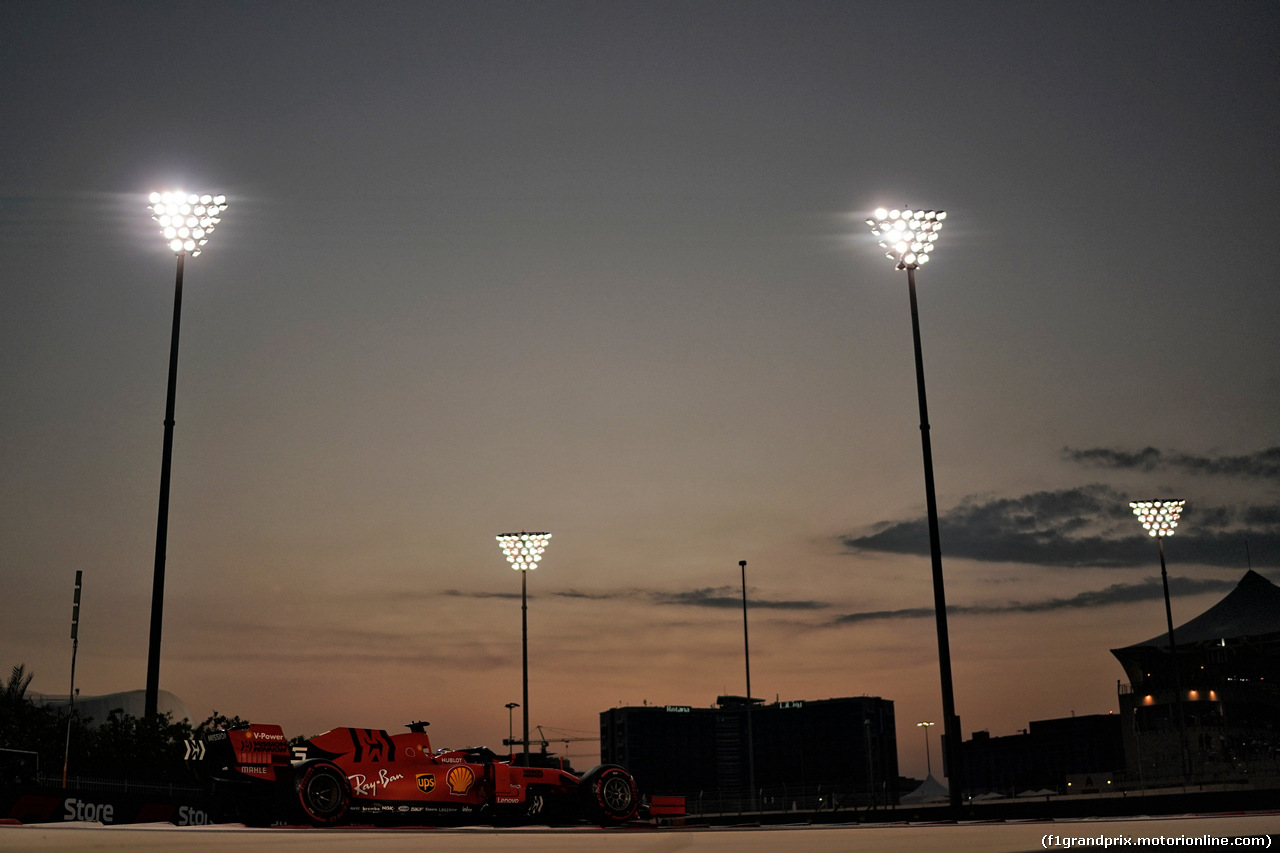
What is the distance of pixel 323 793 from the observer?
16.4 m

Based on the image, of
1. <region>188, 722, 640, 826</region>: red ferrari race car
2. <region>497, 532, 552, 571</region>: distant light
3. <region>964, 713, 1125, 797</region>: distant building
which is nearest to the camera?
<region>188, 722, 640, 826</region>: red ferrari race car

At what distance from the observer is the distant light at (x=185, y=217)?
102 ft

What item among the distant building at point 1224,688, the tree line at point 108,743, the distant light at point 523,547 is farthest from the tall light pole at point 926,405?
the distant building at point 1224,688

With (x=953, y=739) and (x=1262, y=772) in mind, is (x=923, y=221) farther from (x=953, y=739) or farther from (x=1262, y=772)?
(x=1262, y=772)

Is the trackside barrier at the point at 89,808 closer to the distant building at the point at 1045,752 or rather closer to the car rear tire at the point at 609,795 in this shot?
the car rear tire at the point at 609,795

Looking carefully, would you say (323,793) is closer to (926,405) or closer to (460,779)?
(460,779)

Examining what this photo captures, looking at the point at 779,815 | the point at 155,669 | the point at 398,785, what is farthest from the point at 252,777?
the point at 779,815

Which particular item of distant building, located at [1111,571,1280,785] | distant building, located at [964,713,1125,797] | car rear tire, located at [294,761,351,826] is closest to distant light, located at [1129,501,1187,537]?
distant building, located at [1111,571,1280,785]

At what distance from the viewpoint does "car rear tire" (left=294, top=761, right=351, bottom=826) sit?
635 inches

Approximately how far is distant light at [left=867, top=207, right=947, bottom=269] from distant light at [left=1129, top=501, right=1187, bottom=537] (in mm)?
28892

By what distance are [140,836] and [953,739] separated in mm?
19703

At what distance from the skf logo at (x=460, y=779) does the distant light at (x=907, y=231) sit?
1755 cm

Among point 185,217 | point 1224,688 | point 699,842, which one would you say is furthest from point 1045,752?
point 699,842

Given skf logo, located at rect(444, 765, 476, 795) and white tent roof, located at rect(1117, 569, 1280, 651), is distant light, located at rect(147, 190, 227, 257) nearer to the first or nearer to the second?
skf logo, located at rect(444, 765, 476, 795)
